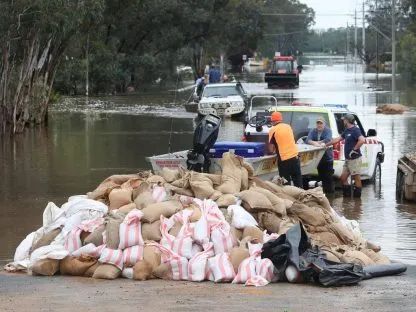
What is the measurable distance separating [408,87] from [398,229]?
178 ft

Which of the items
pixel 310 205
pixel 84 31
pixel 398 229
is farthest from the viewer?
pixel 84 31

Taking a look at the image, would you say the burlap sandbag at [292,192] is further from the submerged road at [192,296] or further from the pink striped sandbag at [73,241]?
the pink striped sandbag at [73,241]

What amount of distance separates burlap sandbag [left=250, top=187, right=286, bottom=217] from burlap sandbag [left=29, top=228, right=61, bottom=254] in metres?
2.42

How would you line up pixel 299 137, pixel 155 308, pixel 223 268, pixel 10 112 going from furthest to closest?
pixel 10 112 → pixel 299 137 → pixel 223 268 → pixel 155 308

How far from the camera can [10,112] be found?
3112 centimetres

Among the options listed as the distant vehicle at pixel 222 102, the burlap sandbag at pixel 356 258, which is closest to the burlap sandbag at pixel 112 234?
the burlap sandbag at pixel 356 258

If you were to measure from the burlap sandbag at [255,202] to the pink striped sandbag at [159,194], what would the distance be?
33.5 inches

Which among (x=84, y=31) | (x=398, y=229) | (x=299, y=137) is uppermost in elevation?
(x=84, y=31)

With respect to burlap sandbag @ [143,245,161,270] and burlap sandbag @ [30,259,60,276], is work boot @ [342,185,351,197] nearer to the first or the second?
burlap sandbag @ [143,245,161,270]

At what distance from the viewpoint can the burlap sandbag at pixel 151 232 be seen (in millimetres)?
9586

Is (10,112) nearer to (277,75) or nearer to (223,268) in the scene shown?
(223,268)

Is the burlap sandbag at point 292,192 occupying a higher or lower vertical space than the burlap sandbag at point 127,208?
higher

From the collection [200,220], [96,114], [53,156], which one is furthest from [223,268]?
[96,114]

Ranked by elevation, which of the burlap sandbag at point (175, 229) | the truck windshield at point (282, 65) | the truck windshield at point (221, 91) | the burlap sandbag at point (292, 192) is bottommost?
the burlap sandbag at point (175, 229)
